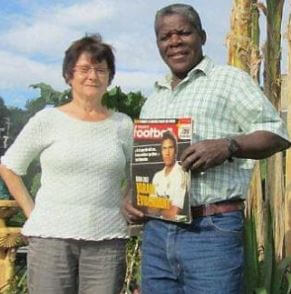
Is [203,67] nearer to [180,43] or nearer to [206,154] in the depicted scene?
[180,43]

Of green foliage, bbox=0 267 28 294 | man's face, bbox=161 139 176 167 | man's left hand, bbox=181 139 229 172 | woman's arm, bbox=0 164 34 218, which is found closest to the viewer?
man's left hand, bbox=181 139 229 172

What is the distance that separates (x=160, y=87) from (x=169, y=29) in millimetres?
277

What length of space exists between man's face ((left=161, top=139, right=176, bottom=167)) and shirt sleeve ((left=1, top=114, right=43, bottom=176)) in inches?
29.0

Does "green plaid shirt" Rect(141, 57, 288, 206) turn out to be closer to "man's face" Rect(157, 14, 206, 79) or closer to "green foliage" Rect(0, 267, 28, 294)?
"man's face" Rect(157, 14, 206, 79)

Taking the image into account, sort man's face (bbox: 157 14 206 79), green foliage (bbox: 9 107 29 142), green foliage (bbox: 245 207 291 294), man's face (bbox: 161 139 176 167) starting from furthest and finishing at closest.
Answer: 1. green foliage (bbox: 9 107 29 142)
2. green foliage (bbox: 245 207 291 294)
3. man's face (bbox: 157 14 206 79)
4. man's face (bbox: 161 139 176 167)

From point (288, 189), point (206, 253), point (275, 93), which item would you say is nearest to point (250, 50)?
point (275, 93)

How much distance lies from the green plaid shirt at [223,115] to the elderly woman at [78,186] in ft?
1.81

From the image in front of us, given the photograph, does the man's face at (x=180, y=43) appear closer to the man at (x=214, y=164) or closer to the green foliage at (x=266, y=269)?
the man at (x=214, y=164)

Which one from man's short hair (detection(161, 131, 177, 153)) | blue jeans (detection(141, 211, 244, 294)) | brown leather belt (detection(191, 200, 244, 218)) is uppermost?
man's short hair (detection(161, 131, 177, 153))

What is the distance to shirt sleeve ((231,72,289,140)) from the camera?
8.51ft

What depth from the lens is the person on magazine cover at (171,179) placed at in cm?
256

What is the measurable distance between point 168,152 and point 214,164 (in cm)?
19

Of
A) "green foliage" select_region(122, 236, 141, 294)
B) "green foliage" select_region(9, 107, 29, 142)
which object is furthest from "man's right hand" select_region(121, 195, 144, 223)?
"green foliage" select_region(9, 107, 29, 142)

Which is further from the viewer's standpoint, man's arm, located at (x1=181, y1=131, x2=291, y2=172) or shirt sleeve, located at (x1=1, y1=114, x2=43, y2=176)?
shirt sleeve, located at (x1=1, y1=114, x2=43, y2=176)
